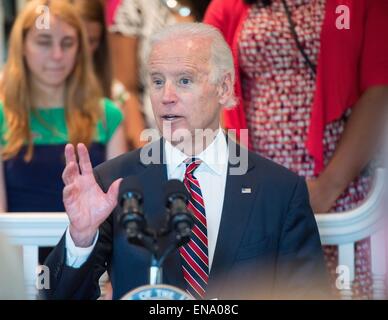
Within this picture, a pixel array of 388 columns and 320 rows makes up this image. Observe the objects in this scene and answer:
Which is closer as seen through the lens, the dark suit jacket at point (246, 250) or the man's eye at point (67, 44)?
the dark suit jacket at point (246, 250)

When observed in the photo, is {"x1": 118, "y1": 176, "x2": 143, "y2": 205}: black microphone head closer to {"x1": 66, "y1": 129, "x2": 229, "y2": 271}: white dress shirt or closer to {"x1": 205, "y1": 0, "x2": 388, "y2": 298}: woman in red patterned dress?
{"x1": 66, "y1": 129, "x2": 229, "y2": 271}: white dress shirt

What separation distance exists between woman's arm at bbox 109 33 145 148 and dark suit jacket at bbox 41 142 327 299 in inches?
42.2

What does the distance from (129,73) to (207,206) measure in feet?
4.18

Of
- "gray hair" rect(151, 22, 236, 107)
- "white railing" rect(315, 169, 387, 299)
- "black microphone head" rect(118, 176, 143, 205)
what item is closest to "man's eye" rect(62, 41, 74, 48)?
"gray hair" rect(151, 22, 236, 107)

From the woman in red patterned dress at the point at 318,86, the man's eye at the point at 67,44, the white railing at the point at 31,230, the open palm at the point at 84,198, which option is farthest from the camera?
the man's eye at the point at 67,44

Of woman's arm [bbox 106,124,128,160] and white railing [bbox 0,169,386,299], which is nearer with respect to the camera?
white railing [bbox 0,169,386,299]

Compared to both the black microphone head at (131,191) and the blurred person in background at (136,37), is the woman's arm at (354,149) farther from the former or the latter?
the black microphone head at (131,191)

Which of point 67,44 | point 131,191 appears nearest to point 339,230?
point 131,191

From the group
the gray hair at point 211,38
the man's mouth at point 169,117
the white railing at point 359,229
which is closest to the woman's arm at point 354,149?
the white railing at point 359,229

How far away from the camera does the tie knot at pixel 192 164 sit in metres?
2.39

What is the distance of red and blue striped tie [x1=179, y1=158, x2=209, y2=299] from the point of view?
234cm

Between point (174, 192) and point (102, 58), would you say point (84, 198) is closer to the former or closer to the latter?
point (174, 192)

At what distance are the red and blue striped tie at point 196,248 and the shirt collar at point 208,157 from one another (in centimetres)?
3

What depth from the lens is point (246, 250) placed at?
236 centimetres
